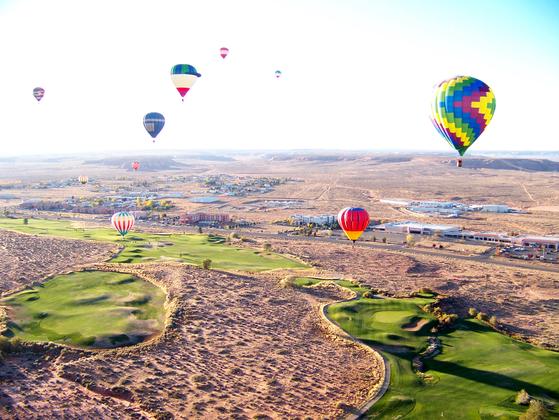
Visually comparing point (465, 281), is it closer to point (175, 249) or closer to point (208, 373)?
point (175, 249)

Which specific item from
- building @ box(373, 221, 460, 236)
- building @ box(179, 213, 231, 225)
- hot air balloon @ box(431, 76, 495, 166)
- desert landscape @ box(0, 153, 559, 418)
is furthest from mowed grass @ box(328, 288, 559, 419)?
building @ box(179, 213, 231, 225)

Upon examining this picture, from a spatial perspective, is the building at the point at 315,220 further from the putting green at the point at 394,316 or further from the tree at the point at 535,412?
the tree at the point at 535,412

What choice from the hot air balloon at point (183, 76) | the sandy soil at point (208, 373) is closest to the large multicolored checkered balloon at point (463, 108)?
the sandy soil at point (208, 373)

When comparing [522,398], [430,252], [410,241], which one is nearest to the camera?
[522,398]

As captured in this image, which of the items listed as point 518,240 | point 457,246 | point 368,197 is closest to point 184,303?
point 457,246

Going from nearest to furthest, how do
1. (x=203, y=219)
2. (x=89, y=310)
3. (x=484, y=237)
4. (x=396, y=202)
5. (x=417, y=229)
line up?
(x=89, y=310) → (x=484, y=237) → (x=417, y=229) → (x=203, y=219) → (x=396, y=202)

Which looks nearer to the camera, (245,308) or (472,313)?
(245,308)

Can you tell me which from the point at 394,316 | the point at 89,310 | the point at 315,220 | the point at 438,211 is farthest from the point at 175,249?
the point at 438,211
